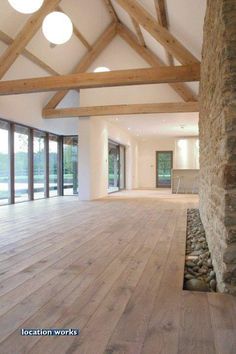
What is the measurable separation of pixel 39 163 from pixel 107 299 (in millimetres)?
8829

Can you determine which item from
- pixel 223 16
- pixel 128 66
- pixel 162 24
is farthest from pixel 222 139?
pixel 128 66

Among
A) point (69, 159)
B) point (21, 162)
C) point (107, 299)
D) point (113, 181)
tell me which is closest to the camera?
point (107, 299)

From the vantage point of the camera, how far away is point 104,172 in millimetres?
11062

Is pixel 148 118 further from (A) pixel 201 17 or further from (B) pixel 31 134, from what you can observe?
(A) pixel 201 17

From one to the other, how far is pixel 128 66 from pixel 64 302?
8.59 metres

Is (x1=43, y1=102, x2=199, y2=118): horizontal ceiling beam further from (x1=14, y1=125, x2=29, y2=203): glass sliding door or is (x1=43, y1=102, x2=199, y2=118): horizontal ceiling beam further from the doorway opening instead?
the doorway opening

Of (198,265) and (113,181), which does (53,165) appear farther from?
(198,265)

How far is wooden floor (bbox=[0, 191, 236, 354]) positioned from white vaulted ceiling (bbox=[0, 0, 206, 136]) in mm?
4332

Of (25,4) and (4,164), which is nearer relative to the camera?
(25,4)

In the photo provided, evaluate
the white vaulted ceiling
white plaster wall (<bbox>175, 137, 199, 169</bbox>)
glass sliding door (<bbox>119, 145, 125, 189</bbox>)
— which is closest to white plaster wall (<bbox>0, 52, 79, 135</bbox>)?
the white vaulted ceiling

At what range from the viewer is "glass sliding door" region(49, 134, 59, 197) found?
11.3 meters

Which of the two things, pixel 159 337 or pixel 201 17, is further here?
pixel 201 17

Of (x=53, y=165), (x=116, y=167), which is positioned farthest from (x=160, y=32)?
(x=116, y=167)

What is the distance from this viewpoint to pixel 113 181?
14031mm
